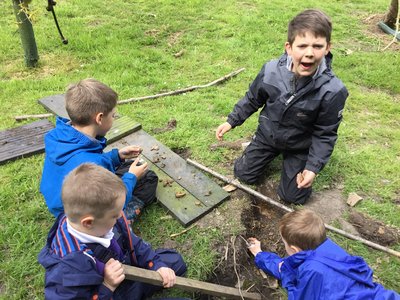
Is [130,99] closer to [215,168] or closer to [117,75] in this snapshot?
[117,75]

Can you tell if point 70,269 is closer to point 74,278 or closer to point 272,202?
point 74,278

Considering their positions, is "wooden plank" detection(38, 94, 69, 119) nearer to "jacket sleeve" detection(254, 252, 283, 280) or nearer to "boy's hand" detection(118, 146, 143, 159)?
"boy's hand" detection(118, 146, 143, 159)

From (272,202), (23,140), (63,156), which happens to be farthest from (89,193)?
(23,140)

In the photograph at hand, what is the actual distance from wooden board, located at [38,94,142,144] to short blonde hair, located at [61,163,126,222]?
2.34 meters

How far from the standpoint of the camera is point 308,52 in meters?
3.18

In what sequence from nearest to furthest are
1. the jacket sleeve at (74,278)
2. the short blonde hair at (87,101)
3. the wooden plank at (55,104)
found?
1. the jacket sleeve at (74,278)
2. the short blonde hair at (87,101)
3. the wooden plank at (55,104)

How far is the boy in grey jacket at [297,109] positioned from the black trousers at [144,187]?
88 centimetres

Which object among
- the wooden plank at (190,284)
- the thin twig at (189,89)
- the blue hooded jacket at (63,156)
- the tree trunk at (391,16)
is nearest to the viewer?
the wooden plank at (190,284)

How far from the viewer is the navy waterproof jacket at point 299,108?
3.32m

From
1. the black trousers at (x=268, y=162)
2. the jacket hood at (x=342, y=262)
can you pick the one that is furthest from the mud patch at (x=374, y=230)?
the jacket hood at (x=342, y=262)

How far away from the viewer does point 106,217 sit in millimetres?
2014

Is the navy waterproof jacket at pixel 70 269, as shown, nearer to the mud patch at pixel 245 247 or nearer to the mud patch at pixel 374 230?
the mud patch at pixel 245 247

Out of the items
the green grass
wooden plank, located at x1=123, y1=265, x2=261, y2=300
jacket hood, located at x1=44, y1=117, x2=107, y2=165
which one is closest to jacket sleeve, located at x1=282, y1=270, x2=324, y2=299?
wooden plank, located at x1=123, y1=265, x2=261, y2=300

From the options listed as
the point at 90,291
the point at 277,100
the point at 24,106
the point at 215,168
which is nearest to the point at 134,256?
the point at 90,291
